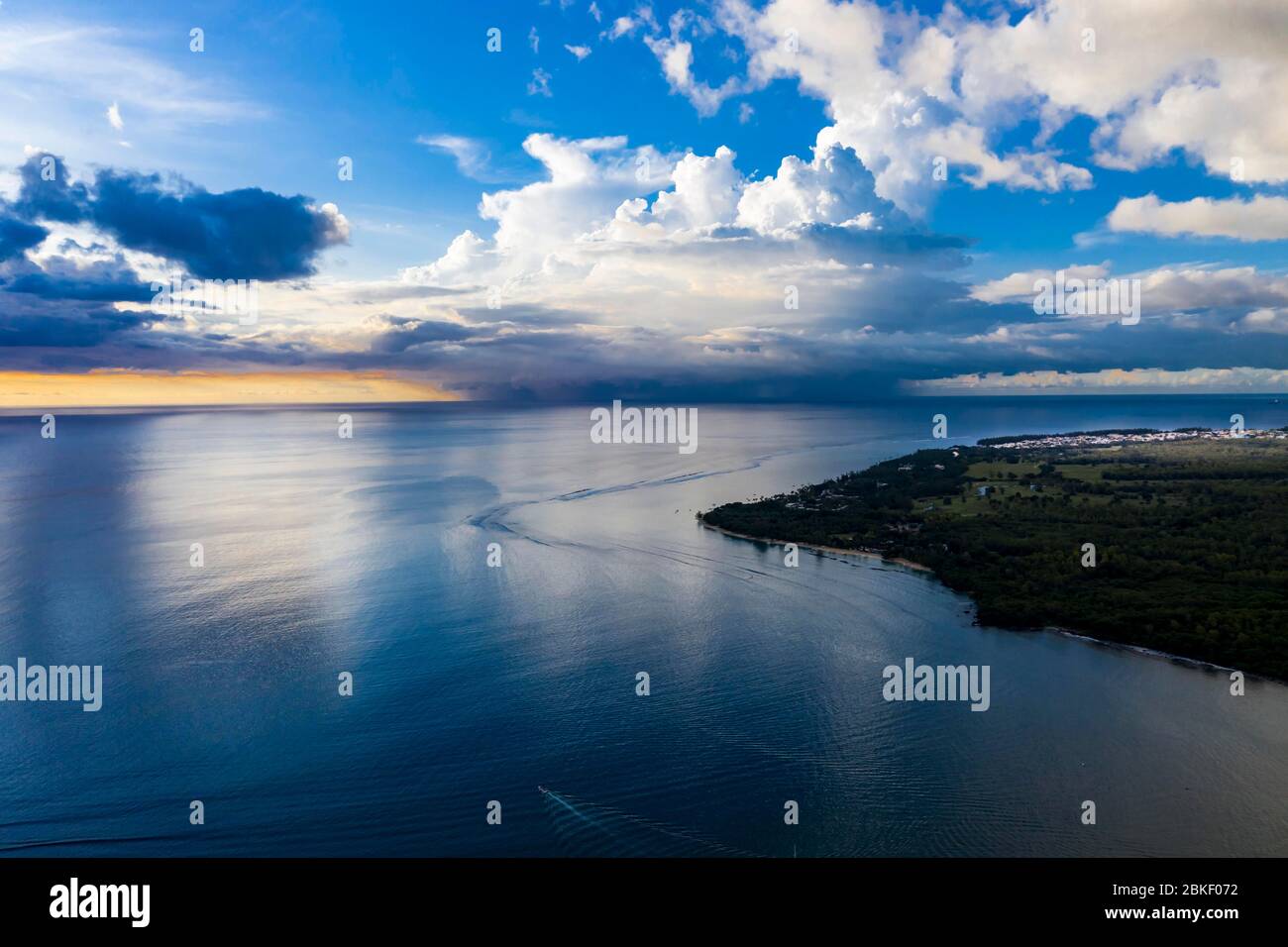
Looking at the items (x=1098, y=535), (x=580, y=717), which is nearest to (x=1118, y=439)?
(x=1098, y=535)

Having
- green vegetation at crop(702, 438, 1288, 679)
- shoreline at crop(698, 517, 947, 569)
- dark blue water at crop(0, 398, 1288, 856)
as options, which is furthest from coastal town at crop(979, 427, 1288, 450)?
dark blue water at crop(0, 398, 1288, 856)

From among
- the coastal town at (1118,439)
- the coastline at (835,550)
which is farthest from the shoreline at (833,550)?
the coastal town at (1118,439)

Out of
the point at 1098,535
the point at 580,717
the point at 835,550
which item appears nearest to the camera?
the point at 580,717

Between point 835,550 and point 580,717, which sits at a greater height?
point 835,550

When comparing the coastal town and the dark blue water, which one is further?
the coastal town

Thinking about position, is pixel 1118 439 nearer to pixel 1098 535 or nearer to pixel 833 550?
pixel 1098 535

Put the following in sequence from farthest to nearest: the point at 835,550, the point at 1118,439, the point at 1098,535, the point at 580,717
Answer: the point at 1118,439
the point at 835,550
the point at 1098,535
the point at 580,717

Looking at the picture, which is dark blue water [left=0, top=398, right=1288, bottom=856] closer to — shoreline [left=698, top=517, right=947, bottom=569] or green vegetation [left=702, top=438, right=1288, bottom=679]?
shoreline [left=698, top=517, right=947, bottom=569]
